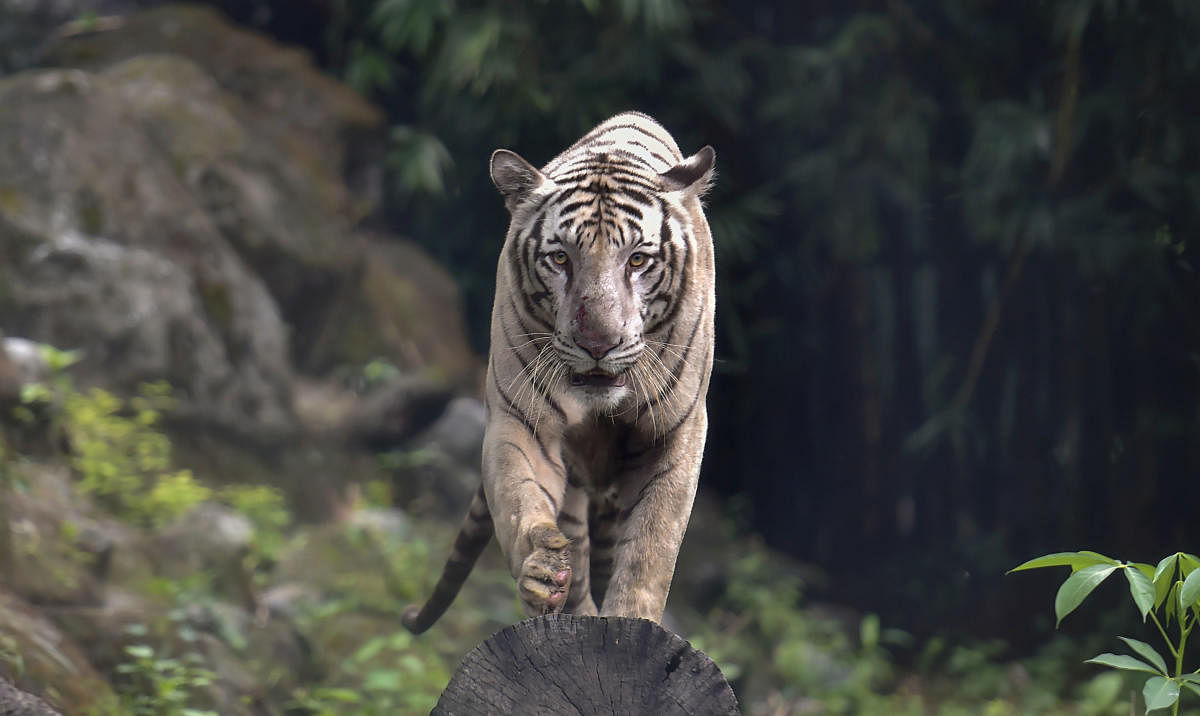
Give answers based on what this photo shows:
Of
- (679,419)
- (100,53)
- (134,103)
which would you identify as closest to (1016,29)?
(679,419)

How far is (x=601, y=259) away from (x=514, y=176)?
14.1 inches

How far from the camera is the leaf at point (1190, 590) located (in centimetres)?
239

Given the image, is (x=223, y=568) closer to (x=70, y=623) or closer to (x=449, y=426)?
(x=70, y=623)

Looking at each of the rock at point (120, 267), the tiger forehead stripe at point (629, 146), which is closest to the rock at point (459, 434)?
the rock at point (120, 267)

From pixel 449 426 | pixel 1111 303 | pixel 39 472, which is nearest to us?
pixel 39 472

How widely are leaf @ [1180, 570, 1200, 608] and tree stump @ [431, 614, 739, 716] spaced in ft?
3.09

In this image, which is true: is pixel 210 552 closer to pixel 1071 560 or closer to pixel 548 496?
pixel 548 496

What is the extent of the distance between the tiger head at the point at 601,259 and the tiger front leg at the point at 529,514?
19cm

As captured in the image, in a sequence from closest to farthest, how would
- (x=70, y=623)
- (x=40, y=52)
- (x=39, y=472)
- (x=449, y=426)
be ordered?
(x=70, y=623), (x=39, y=472), (x=449, y=426), (x=40, y=52)

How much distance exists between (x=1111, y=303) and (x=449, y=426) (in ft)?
12.7

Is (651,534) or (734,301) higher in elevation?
(734,301)

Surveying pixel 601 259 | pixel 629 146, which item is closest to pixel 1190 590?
pixel 601 259

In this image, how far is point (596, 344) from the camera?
2.75 m

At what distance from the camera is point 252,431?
272 inches
